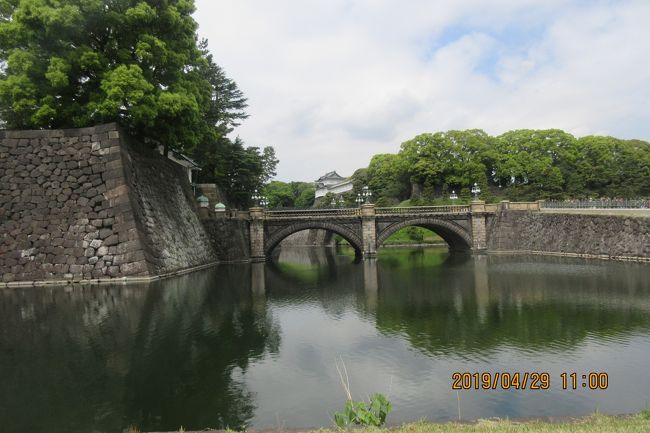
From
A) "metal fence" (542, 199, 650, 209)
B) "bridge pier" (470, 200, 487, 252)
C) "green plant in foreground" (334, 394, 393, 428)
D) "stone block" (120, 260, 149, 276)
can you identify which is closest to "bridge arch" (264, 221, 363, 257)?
"bridge pier" (470, 200, 487, 252)

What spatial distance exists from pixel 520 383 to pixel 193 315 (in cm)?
1171

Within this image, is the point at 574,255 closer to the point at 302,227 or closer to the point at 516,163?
the point at 302,227

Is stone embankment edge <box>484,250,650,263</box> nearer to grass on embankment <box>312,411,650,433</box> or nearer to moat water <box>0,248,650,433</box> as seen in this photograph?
Answer: moat water <box>0,248,650,433</box>

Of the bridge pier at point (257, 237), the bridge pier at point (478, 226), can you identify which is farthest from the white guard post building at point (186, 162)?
the bridge pier at point (478, 226)

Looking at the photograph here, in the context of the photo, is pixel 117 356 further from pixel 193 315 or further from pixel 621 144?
pixel 621 144

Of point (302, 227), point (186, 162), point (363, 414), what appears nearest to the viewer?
point (363, 414)

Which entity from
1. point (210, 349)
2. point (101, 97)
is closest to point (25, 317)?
point (210, 349)

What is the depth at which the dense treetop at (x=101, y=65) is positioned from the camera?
26000mm

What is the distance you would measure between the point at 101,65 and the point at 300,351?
23636 mm

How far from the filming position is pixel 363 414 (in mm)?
6715

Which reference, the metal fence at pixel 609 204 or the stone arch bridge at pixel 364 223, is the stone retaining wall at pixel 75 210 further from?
A: the metal fence at pixel 609 204

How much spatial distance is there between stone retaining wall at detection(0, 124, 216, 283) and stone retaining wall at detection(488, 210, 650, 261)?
30.0 meters

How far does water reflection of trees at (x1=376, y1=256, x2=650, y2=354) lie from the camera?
43.9 feet
